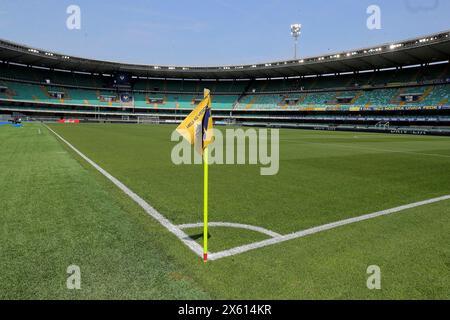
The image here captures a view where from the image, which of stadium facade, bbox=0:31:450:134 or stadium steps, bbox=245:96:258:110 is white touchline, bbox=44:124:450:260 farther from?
stadium steps, bbox=245:96:258:110

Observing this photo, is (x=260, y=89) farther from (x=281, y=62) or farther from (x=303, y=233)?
(x=303, y=233)

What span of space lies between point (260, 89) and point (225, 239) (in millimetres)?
77735

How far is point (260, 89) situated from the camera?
78750 mm

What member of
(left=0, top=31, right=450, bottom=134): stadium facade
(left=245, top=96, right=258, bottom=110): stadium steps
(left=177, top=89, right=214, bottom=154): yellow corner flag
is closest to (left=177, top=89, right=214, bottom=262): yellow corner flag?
(left=177, top=89, right=214, bottom=154): yellow corner flag

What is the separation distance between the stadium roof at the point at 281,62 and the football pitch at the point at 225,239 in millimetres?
47454

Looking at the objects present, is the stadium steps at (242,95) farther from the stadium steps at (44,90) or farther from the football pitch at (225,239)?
the football pitch at (225,239)

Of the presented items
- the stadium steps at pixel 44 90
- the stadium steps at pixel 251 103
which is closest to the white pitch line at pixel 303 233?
the stadium steps at pixel 251 103

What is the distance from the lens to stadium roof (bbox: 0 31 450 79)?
4606 centimetres

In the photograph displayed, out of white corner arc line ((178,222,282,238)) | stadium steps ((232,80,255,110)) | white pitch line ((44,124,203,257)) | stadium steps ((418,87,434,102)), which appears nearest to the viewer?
white pitch line ((44,124,203,257))

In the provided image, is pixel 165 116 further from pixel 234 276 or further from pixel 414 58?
pixel 234 276

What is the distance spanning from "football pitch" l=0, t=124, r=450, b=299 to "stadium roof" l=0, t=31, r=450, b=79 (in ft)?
156

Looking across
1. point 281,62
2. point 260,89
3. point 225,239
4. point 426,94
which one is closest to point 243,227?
point 225,239
